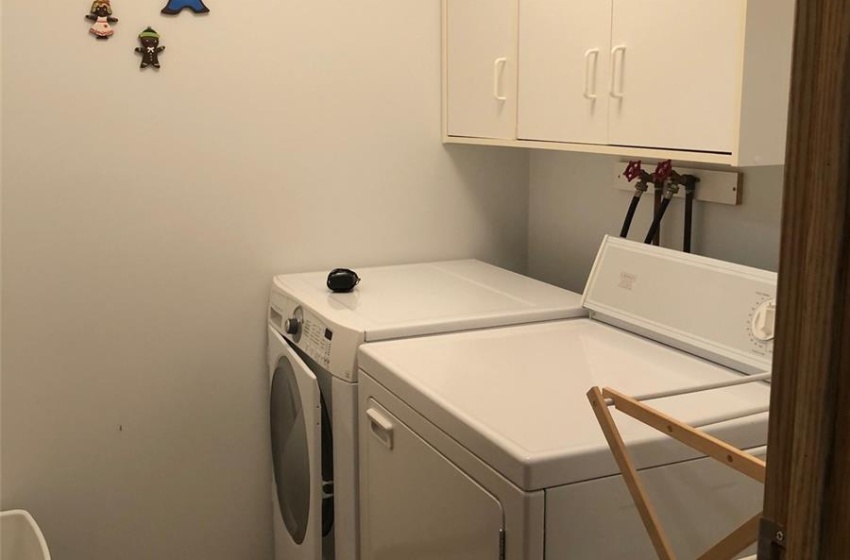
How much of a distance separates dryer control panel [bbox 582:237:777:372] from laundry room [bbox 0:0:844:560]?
5.4 inches

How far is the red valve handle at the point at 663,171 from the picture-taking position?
193cm

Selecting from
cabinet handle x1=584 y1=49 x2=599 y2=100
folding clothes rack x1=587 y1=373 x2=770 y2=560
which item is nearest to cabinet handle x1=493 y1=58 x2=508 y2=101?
cabinet handle x1=584 y1=49 x2=599 y2=100

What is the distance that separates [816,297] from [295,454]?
1711 mm

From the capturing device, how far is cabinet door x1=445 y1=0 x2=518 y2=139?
6.76 ft

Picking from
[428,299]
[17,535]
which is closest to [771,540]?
[428,299]

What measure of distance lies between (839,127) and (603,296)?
4.69ft

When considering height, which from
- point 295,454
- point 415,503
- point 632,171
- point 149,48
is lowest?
point 295,454

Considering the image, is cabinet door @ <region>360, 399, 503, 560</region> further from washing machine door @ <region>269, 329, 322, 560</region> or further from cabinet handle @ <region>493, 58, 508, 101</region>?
cabinet handle @ <region>493, 58, 508, 101</region>

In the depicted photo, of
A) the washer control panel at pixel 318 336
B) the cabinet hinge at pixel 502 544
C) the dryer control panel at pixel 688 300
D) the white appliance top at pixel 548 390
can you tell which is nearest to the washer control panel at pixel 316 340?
the washer control panel at pixel 318 336

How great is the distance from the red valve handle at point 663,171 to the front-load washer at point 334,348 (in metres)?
0.34

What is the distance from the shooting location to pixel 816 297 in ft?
1.65

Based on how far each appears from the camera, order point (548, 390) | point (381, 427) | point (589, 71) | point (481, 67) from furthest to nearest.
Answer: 1. point (481, 67)
2. point (589, 71)
3. point (381, 427)
4. point (548, 390)

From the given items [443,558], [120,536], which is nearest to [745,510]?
[443,558]

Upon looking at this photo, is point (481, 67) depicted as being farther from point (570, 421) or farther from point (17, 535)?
point (17, 535)
